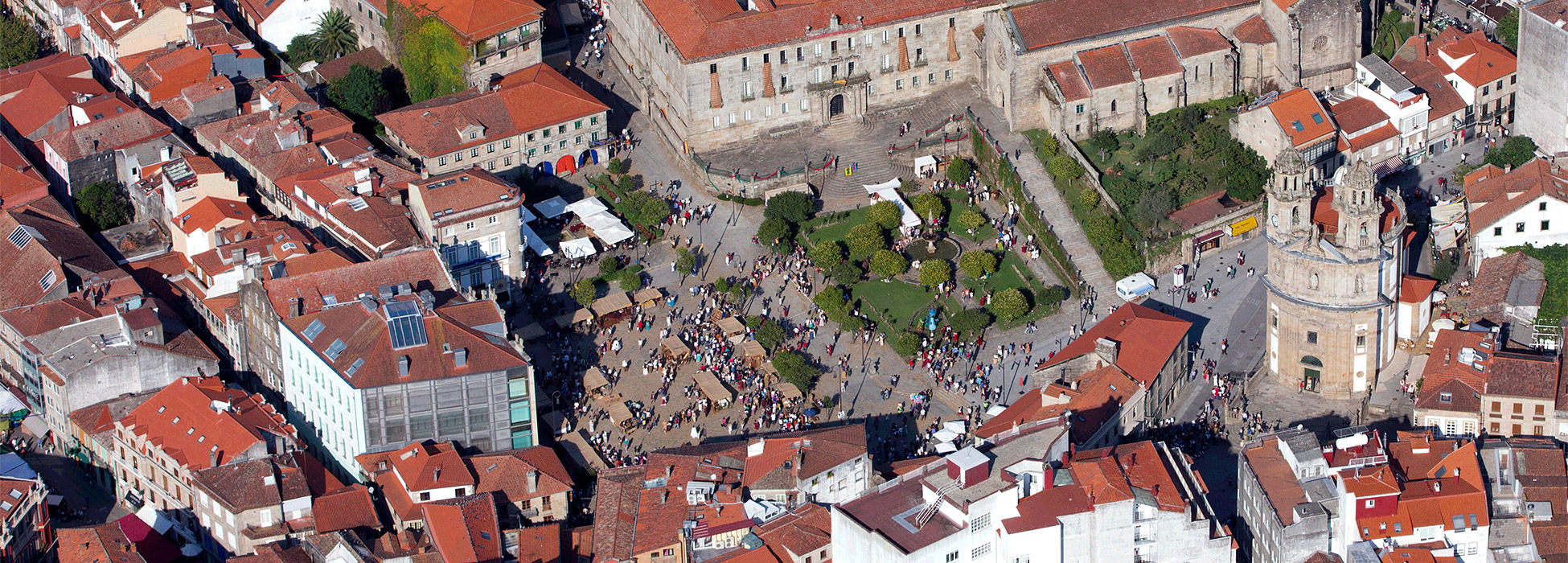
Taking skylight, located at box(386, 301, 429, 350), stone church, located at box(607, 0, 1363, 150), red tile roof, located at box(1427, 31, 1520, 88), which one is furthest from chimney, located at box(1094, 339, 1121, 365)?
skylight, located at box(386, 301, 429, 350)

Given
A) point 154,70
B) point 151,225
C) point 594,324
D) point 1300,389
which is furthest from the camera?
point 154,70

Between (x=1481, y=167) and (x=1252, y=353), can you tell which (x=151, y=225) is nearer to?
(x=1252, y=353)

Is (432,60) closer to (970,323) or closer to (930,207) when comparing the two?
(930,207)

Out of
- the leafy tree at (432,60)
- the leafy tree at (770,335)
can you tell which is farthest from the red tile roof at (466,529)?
the leafy tree at (432,60)

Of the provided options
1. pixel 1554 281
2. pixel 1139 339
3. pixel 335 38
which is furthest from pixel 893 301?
pixel 335 38

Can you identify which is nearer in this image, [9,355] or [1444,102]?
[9,355]

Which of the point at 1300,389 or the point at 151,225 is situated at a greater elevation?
the point at 151,225

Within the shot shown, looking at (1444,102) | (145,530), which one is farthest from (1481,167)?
(145,530)
